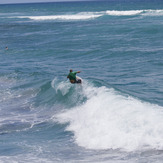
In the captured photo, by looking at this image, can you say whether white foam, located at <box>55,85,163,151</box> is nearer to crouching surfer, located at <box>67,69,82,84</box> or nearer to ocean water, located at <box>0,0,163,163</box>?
ocean water, located at <box>0,0,163,163</box>

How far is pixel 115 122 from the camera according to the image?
1468 centimetres

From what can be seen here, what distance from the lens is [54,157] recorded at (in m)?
12.4

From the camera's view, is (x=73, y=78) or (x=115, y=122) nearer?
(x=115, y=122)

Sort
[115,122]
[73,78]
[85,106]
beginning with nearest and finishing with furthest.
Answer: [115,122] → [85,106] → [73,78]

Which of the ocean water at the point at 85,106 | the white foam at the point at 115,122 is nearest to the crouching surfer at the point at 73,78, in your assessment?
the ocean water at the point at 85,106

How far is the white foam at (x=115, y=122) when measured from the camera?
12930 millimetres

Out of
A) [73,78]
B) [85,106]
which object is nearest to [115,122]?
[85,106]

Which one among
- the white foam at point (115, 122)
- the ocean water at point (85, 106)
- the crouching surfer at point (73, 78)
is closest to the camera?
the ocean water at point (85, 106)

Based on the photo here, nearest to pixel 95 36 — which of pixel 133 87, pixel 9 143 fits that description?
pixel 133 87

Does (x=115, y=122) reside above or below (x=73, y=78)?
below

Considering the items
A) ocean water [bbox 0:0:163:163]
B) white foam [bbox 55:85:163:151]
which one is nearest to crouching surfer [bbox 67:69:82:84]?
ocean water [bbox 0:0:163:163]

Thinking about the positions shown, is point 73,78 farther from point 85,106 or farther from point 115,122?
point 115,122

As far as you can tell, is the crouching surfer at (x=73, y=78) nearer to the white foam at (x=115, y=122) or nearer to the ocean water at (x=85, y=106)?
the ocean water at (x=85, y=106)

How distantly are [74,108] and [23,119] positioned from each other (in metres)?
2.86
